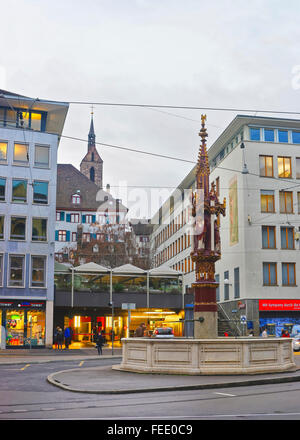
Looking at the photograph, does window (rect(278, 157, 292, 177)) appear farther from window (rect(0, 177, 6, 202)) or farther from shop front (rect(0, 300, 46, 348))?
window (rect(0, 177, 6, 202))

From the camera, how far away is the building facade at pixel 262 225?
2048 inches

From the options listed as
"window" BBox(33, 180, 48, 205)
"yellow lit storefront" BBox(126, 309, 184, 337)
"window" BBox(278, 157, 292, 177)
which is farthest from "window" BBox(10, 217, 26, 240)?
"window" BBox(278, 157, 292, 177)

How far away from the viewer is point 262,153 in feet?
179

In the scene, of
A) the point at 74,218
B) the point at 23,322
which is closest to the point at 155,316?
the point at 23,322

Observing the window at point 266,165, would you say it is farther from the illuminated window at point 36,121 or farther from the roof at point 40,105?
the illuminated window at point 36,121

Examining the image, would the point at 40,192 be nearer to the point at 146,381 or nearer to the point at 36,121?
the point at 36,121

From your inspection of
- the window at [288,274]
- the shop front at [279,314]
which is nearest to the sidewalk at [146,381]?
the shop front at [279,314]

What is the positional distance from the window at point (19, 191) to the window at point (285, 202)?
2278cm

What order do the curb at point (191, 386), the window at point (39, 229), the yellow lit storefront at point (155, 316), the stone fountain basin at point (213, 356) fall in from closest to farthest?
the curb at point (191, 386) < the stone fountain basin at point (213, 356) < the window at point (39, 229) < the yellow lit storefront at point (155, 316)

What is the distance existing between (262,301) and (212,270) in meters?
30.7

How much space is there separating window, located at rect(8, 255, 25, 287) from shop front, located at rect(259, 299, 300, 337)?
20352mm

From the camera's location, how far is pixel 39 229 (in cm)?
4662

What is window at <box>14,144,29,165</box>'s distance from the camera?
47.0 m

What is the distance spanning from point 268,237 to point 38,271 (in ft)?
67.7
